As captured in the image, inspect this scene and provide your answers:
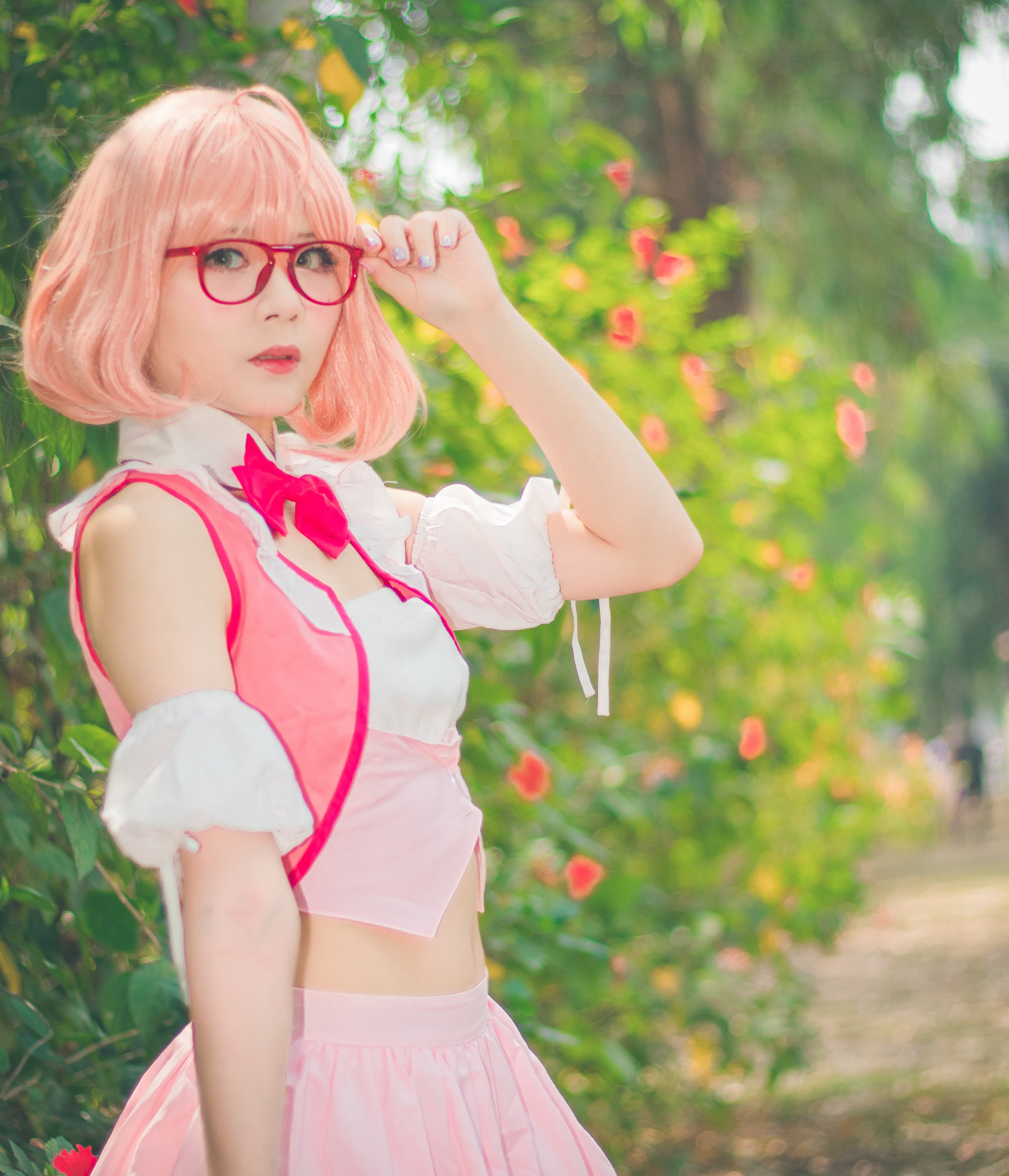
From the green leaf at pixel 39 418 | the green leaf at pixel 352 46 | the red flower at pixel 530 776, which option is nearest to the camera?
the green leaf at pixel 39 418

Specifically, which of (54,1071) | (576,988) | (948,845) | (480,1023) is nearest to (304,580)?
(480,1023)

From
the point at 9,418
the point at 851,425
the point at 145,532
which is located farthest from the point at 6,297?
the point at 851,425

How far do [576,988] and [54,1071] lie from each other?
997 millimetres

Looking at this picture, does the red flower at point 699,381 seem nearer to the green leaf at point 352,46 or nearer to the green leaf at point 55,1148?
the green leaf at point 352,46

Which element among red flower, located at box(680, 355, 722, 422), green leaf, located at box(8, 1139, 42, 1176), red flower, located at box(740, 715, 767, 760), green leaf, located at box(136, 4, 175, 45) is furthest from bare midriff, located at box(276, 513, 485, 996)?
red flower, located at box(680, 355, 722, 422)

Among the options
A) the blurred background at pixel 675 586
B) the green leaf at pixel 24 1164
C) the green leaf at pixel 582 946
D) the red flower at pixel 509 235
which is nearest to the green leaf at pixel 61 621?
the blurred background at pixel 675 586

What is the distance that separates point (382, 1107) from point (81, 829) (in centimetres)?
44

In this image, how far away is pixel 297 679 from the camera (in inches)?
39.3

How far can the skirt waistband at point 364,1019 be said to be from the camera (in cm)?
104

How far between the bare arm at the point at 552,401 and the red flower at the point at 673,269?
222 cm

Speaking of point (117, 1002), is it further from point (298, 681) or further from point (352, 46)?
point (352, 46)

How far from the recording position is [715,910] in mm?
3730

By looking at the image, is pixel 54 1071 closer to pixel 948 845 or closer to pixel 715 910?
pixel 715 910

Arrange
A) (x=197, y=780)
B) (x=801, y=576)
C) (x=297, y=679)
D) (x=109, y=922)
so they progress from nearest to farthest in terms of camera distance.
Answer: (x=197, y=780)
(x=297, y=679)
(x=109, y=922)
(x=801, y=576)
